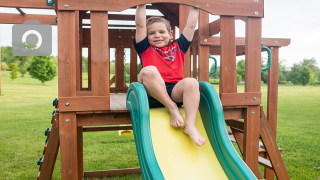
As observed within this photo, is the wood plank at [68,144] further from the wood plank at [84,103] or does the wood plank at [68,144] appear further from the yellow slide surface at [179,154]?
the yellow slide surface at [179,154]

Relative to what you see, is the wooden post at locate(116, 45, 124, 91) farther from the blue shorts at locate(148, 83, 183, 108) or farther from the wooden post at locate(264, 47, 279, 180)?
the blue shorts at locate(148, 83, 183, 108)

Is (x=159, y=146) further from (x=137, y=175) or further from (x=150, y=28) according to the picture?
(x=137, y=175)

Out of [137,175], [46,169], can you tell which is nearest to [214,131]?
[46,169]

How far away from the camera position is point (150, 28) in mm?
2840

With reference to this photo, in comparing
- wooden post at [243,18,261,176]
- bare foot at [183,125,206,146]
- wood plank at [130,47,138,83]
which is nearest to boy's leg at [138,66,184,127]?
bare foot at [183,125,206,146]

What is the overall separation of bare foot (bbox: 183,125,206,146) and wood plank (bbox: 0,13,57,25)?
4608 mm

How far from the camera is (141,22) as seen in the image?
272cm

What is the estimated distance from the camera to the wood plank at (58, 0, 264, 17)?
99.7 inches

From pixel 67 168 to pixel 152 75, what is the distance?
3.60ft

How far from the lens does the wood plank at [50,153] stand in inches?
131

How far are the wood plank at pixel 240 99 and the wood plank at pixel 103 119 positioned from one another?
3.12ft

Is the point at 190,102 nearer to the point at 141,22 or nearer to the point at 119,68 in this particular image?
the point at 141,22

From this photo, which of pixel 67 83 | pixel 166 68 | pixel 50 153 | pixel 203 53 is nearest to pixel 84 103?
pixel 67 83

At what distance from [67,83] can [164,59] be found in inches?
35.2
